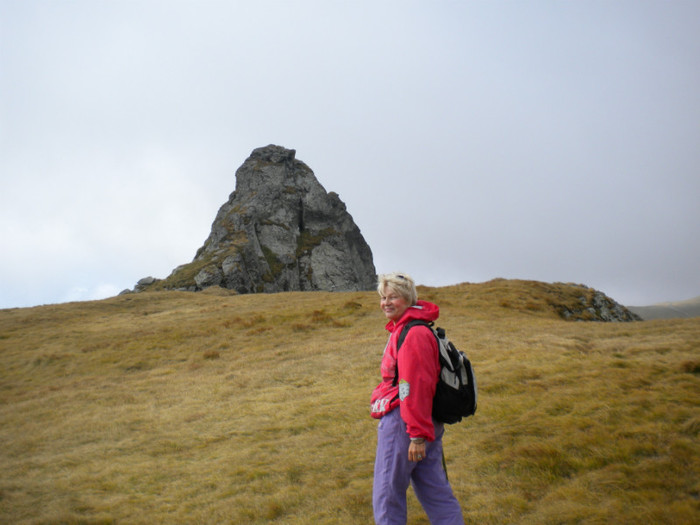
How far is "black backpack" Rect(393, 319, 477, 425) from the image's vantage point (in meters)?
5.14

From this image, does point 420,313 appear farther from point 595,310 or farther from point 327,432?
point 595,310

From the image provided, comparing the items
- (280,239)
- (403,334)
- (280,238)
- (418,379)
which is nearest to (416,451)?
(418,379)

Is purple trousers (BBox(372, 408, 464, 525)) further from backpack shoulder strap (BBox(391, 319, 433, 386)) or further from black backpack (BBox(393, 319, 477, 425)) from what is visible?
backpack shoulder strap (BBox(391, 319, 433, 386))

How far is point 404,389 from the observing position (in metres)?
5.01

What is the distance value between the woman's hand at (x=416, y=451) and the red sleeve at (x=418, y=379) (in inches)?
3.5

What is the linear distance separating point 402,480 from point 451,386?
1.18m

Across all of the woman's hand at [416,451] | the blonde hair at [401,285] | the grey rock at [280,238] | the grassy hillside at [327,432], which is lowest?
the grassy hillside at [327,432]

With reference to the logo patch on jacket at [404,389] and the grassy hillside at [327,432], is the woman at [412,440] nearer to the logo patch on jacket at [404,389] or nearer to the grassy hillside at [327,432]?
the logo patch on jacket at [404,389]

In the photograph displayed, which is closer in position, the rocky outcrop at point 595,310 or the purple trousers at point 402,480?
the purple trousers at point 402,480

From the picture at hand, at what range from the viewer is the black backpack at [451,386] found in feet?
16.9

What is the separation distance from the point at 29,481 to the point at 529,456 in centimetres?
1083

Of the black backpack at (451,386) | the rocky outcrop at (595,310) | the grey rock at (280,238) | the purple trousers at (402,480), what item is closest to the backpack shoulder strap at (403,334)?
the black backpack at (451,386)

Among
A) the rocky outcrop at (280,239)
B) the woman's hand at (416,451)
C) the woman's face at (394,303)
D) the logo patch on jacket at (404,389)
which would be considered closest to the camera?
the woman's hand at (416,451)

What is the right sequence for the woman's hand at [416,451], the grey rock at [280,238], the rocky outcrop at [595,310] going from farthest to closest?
the grey rock at [280,238]
the rocky outcrop at [595,310]
the woman's hand at [416,451]
